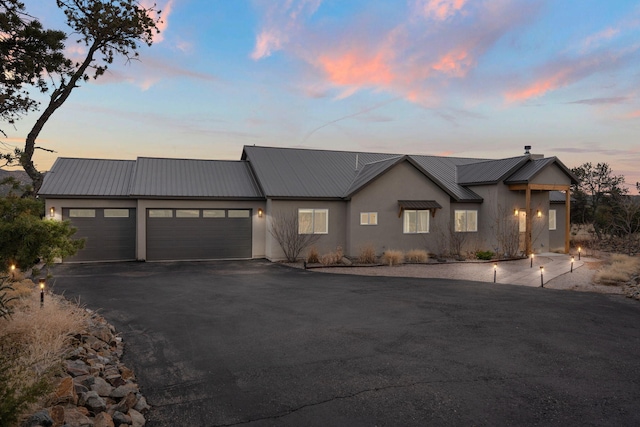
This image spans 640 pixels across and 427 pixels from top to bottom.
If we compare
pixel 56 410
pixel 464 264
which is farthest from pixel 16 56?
pixel 464 264

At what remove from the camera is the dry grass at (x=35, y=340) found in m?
4.50

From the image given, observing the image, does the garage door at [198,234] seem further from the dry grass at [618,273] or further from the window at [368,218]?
the dry grass at [618,273]

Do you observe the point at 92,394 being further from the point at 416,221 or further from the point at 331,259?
the point at 416,221

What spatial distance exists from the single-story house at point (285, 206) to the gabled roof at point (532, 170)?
6cm

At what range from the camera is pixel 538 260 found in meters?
18.4

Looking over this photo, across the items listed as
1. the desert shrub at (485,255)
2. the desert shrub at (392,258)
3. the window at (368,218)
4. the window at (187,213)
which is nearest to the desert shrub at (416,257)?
the desert shrub at (392,258)

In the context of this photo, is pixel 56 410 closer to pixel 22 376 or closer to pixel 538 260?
pixel 22 376

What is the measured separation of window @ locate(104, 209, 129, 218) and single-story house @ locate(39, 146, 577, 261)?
0.04m

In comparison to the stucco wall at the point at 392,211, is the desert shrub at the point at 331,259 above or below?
below

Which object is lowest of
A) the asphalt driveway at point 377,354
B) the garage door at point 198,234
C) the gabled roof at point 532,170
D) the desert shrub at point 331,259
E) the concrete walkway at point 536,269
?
the asphalt driveway at point 377,354

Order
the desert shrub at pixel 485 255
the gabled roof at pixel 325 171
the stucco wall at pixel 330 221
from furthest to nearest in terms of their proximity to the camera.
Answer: the gabled roof at pixel 325 171
the desert shrub at pixel 485 255
the stucco wall at pixel 330 221

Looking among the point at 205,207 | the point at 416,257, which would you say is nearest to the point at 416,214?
the point at 416,257

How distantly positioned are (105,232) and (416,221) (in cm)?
1475

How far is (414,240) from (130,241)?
13.5m
